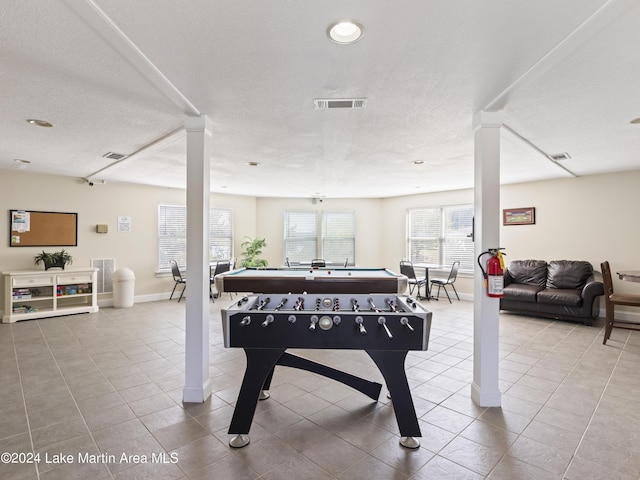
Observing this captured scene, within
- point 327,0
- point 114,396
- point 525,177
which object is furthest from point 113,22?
point 525,177

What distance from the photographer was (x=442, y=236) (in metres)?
7.90

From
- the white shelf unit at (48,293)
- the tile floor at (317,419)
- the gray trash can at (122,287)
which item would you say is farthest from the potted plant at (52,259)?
the tile floor at (317,419)

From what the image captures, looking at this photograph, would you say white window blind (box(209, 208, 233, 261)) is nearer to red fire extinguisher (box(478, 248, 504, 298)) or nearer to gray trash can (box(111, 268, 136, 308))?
gray trash can (box(111, 268, 136, 308))

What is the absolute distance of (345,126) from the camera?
3.34m

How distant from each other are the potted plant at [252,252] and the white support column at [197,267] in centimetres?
505

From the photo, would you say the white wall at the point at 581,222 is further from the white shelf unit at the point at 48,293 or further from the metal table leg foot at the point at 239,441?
the white shelf unit at the point at 48,293

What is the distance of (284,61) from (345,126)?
4.33ft

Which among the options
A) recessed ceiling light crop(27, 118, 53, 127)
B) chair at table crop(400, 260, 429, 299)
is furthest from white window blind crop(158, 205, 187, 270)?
chair at table crop(400, 260, 429, 299)

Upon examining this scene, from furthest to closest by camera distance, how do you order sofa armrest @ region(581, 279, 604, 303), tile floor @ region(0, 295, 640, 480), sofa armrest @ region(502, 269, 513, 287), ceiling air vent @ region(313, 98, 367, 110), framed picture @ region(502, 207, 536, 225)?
framed picture @ region(502, 207, 536, 225) < sofa armrest @ region(502, 269, 513, 287) < sofa armrest @ region(581, 279, 604, 303) < ceiling air vent @ region(313, 98, 367, 110) < tile floor @ region(0, 295, 640, 480)

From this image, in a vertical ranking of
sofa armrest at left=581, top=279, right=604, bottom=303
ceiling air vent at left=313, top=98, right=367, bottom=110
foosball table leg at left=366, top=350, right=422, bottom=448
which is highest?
ceiling air vent at left=313, top=98, right=367, bottom=110

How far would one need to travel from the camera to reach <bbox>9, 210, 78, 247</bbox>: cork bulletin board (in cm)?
572

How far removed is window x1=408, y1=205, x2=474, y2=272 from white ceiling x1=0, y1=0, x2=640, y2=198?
3.22 meters

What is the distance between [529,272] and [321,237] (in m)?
4.76

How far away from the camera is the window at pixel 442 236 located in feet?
24.6
